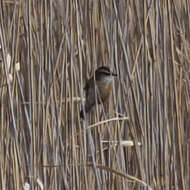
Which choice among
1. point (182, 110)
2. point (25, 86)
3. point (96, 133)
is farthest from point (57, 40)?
point (182, 110)

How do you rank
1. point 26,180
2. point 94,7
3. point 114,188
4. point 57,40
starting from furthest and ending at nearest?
point 57,40
point 94,7
point 114,188
point 26,180

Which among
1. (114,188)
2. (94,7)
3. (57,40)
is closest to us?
(114,188)

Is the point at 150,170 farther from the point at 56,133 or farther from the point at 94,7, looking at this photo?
the point at 94,7

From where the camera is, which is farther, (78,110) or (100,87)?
(100,87)

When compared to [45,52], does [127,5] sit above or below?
above

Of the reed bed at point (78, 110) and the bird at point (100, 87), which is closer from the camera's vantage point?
the reed bed at point (78, 110)

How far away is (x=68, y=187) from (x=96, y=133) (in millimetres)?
492

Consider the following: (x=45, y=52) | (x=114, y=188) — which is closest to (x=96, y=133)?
(x=114, y=188)

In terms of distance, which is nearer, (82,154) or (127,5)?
(82,154)

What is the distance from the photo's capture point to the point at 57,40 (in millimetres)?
2912

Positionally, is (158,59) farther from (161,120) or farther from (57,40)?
(57,40)

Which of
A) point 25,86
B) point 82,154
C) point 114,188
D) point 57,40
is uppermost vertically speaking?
point 57,40

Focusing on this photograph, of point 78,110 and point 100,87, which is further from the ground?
point 100,87

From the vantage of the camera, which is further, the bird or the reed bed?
the bird
